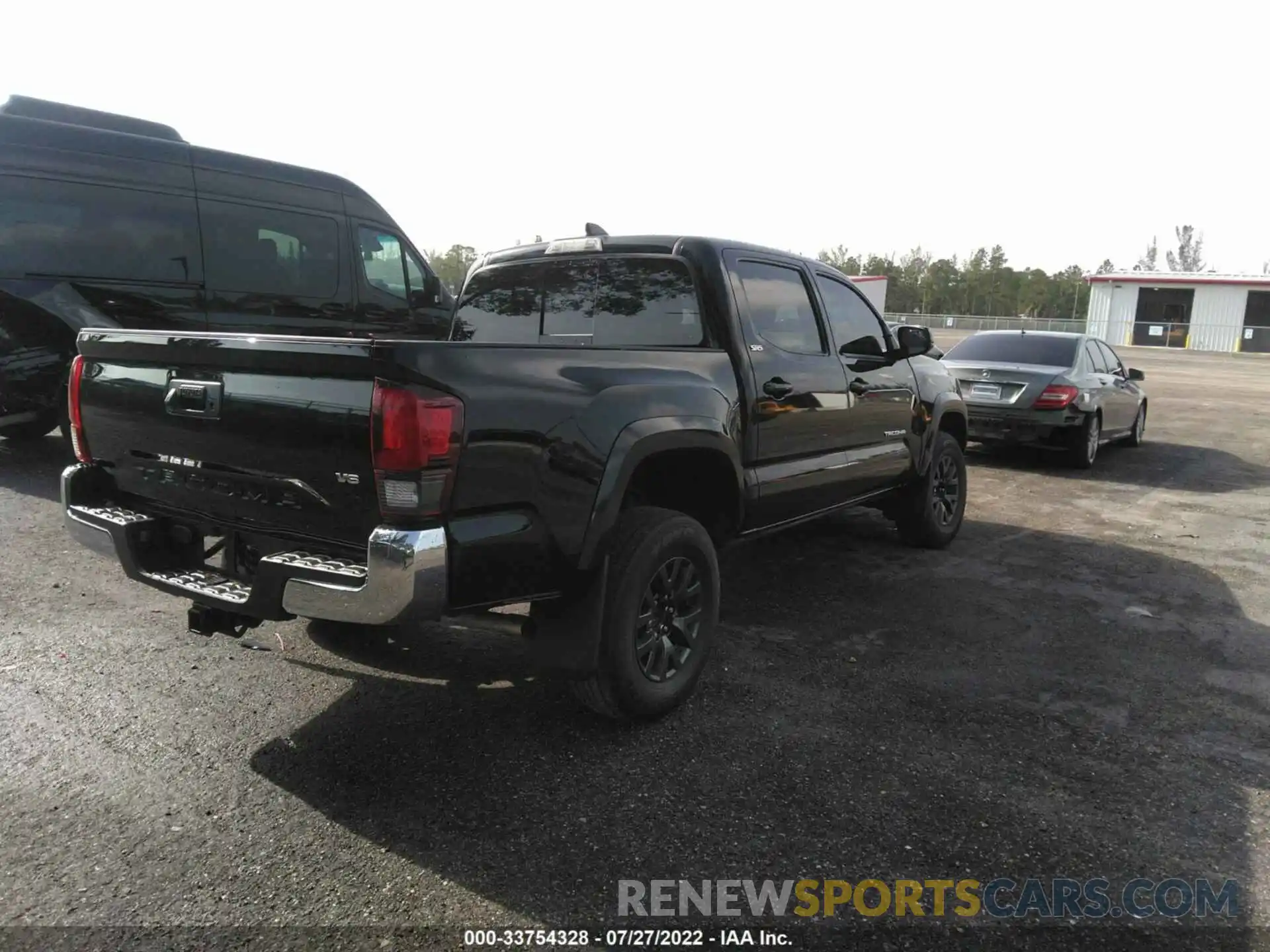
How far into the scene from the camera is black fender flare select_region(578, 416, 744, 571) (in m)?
3.36

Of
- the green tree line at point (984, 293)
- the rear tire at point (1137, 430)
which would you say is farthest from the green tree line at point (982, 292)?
the rear tire at point (1137, 430)

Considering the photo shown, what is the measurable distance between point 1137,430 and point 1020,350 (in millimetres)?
2839

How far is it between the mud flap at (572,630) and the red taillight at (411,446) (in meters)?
0.73

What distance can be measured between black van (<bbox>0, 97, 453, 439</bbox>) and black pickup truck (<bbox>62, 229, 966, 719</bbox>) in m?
4.41

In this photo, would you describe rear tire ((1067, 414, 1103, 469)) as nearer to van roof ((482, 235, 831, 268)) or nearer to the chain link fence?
van roof ((482, 235, 831, 268))

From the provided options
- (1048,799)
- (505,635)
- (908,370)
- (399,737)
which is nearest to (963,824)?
(1048,799)

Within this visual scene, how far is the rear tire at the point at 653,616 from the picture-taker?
3.45 metres

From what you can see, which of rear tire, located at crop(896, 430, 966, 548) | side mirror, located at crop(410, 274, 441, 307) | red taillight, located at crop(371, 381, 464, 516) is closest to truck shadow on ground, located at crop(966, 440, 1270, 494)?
rear tire, located at crop(896, 430, 966, 548)

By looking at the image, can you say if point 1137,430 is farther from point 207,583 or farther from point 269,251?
point 207,583

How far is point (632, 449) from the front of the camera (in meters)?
3.50

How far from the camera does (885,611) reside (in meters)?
5.27

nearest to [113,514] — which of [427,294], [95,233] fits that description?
[95,233]

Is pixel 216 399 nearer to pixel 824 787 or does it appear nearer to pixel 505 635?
pixel 505 635

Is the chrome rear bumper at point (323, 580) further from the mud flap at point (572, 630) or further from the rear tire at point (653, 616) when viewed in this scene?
the rear tire at point (653, 616)
